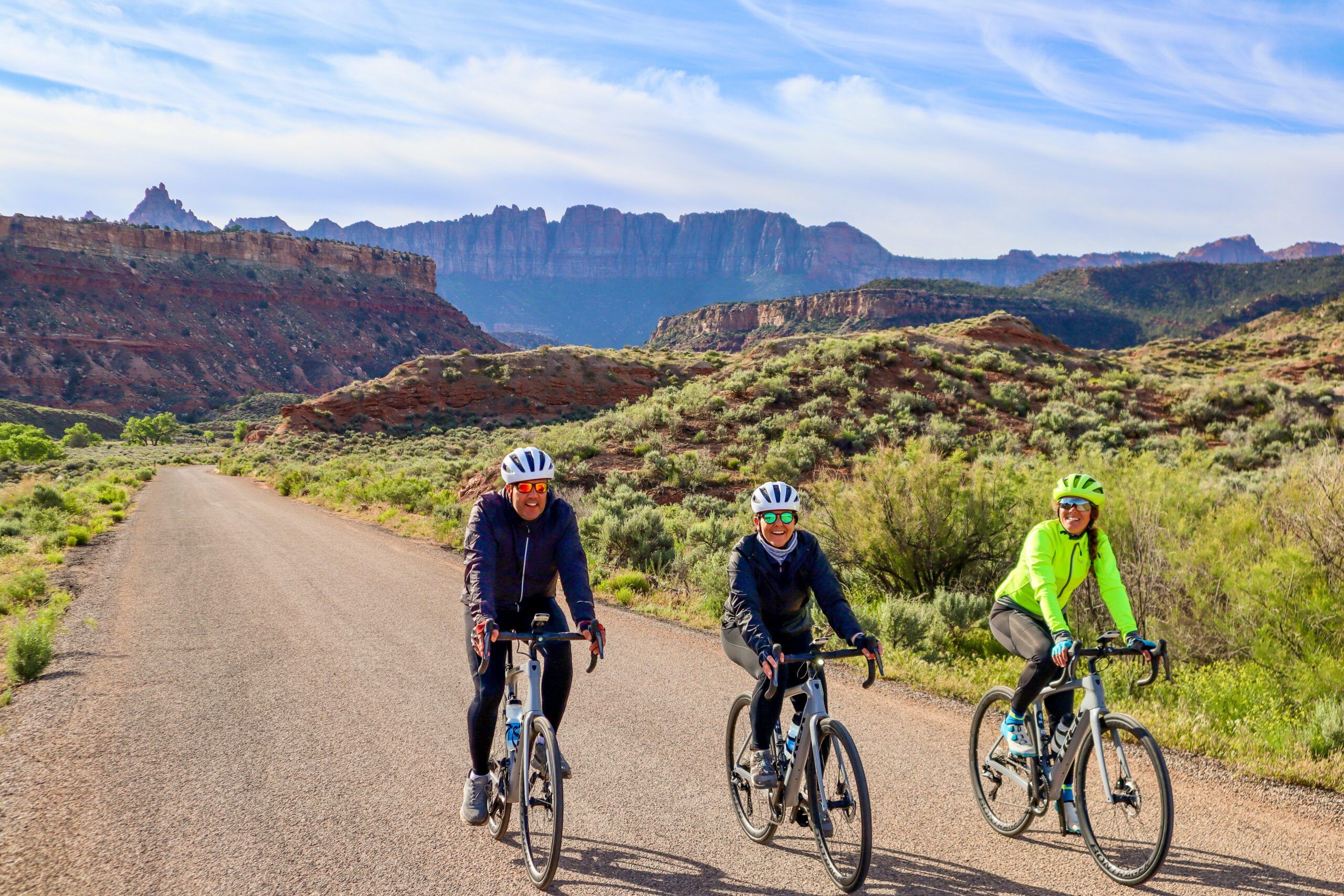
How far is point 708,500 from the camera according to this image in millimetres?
17781

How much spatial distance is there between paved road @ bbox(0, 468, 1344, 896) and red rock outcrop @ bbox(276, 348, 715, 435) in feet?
151

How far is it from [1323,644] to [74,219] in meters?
136

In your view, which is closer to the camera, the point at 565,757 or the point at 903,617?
the point at 565,757

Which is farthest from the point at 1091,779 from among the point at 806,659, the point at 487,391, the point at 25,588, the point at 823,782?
the point at 487,391

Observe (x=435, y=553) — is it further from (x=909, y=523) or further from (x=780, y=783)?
(x=780, y=783)

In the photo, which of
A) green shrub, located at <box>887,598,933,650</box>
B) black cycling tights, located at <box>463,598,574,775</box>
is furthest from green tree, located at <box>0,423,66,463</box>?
black cycling tights, located at <box>463,598,574,775</box>

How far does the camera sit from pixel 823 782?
3.92 m

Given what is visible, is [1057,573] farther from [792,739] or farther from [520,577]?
[520,577]

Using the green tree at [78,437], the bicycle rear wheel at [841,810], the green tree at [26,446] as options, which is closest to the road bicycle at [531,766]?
the bicycle rear wheel at [841,810]

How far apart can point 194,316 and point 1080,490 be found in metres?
123

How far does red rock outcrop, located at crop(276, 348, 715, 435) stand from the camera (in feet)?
182

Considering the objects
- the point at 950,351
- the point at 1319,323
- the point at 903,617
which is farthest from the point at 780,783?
the point at 1319,323

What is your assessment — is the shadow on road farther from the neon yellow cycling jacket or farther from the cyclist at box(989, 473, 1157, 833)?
the neon yellow cycling jacket

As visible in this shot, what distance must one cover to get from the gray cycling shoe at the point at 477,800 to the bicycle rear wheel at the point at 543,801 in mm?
305
